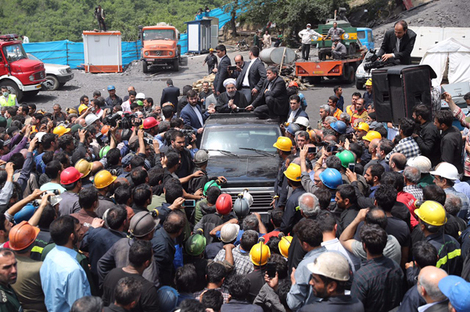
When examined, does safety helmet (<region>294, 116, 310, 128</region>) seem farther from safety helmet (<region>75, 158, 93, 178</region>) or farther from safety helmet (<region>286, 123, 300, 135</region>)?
safety helmet (<region>75, 158, 93, 178</region>)

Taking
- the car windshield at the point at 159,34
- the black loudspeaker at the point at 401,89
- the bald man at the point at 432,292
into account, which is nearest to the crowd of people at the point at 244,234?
the bald man at the point at 432,292

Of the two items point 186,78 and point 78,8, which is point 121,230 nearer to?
point 186,78

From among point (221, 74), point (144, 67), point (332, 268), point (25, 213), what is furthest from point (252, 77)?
point (144, 67)

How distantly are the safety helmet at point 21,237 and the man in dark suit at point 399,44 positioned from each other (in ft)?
21.3

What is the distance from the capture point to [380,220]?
4.34m

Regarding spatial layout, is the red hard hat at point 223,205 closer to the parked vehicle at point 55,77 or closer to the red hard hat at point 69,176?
the red hard hat at point 69,176

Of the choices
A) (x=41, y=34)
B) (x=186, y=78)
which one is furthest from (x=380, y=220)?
(x=41, y=34)

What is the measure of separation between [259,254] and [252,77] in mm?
6171

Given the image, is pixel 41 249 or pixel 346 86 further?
pixel 346 86

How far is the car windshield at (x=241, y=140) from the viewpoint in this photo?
27.7 feet

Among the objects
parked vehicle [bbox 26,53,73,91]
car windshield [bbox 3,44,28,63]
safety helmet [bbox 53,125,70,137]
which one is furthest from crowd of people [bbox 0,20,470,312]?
parked vehicle [bbox 26,53,73,91]

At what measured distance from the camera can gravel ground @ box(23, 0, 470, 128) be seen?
2155 centimetres

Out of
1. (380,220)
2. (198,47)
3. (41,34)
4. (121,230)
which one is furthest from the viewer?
(41,34)

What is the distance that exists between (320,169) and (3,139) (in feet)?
20.7
